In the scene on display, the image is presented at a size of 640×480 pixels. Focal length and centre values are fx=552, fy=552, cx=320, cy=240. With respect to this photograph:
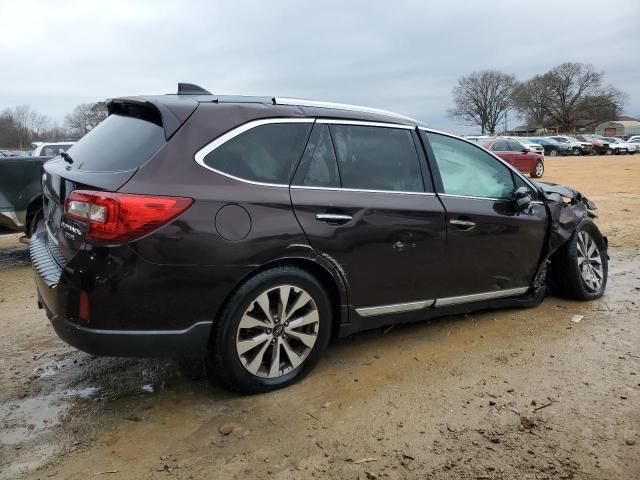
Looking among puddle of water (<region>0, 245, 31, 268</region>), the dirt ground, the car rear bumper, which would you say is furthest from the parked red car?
the car rear bumper

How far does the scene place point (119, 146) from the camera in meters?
3.18

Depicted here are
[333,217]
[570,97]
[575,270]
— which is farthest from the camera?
[570,97]

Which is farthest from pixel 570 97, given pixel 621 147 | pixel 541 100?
pixel 621 147

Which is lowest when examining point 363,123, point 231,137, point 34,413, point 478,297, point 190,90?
point 34,413

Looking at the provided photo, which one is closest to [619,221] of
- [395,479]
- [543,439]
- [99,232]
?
[543,439]

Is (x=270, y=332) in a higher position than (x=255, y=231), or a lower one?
lower

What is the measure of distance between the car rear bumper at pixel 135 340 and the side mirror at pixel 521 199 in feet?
8.76

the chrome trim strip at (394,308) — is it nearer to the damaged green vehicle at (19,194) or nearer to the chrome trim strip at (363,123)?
the chrome trim strip at (363,123)

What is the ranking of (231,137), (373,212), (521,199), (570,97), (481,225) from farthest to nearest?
(570,97)
(521,199)
(481,225)
(373,212)
(231,137)

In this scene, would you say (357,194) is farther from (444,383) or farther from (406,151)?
(444,383)

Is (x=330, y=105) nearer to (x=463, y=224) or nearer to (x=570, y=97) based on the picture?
(x=463, y=224)

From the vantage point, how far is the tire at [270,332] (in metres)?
3.07

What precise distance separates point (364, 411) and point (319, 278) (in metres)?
0.82

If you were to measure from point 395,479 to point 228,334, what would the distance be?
3.79 feet
